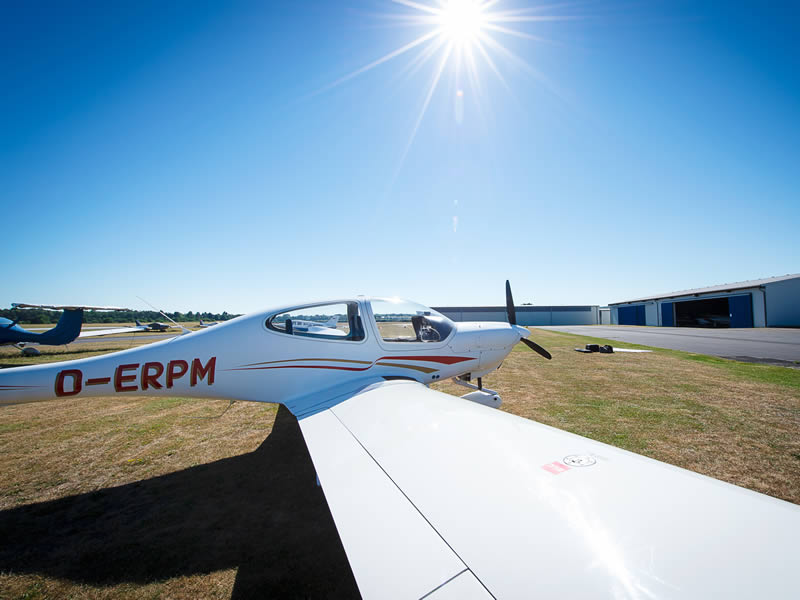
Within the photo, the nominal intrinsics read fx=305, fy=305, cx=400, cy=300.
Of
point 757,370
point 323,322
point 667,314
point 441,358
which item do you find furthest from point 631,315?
point 323,322

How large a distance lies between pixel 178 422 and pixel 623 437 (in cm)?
814

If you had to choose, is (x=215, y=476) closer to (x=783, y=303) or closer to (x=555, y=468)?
(x=555, y=468)

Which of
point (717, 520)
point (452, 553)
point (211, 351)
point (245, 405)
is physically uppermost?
point (211, 351)

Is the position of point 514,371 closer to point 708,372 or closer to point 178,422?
point 708,372

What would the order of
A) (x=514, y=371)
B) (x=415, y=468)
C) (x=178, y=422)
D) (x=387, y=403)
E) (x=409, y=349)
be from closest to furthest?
(x=415, y=468), (x=387, y=403), (x=409, y=349), (x=178, y=422), (x=514, y=371)

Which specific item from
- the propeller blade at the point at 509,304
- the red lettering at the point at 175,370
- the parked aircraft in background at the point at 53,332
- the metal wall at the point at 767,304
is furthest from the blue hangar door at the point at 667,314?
the parked aircraft in background at the point at 53,332

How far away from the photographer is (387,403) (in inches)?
122

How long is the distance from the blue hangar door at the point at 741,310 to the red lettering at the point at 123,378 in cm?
4834

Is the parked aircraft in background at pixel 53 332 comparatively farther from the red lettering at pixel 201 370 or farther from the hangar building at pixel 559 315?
the hangar building at pixel 559 315

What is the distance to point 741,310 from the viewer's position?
3262 cm

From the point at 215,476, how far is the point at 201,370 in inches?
58.3

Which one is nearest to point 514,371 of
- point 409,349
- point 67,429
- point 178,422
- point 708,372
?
point 708,372

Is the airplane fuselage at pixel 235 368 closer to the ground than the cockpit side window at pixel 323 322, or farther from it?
closer to the ground

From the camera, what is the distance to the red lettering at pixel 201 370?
369cm
